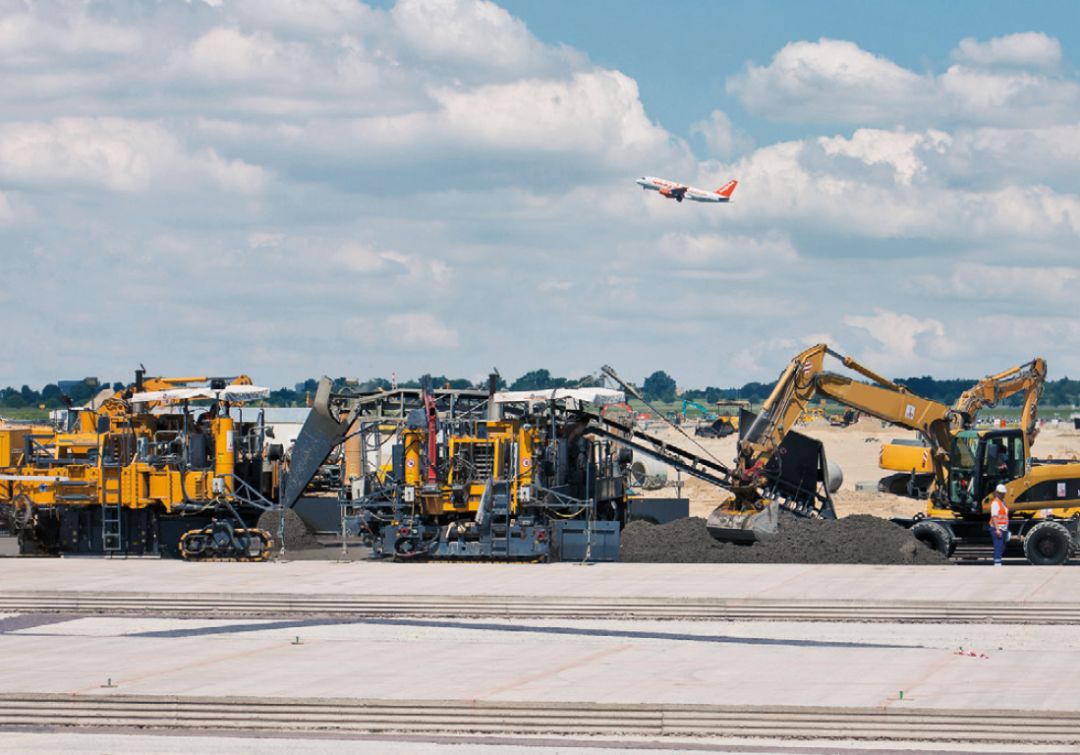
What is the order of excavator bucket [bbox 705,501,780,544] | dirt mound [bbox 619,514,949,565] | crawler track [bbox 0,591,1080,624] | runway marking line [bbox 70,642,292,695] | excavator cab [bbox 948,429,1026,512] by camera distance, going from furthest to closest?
excavator cab [bbox 948,429,1026,512] → excavator bucket [bbox 705,501,780,544] → dirt mound [bbox 619,514,949,565] → crawler track [bbox 0,591,1080,624] → runway marking line [bbox 70,642,292,695]

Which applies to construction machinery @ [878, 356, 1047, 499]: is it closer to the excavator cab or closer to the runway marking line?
the excavator cab

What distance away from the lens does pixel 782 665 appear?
67.4 feet

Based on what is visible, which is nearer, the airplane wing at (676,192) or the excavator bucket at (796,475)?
the excavator bucket at (796,475)

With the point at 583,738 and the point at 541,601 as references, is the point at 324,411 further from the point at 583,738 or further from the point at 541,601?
the point at 583,738

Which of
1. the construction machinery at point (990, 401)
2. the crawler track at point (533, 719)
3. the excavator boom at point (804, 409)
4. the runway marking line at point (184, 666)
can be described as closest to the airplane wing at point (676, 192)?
the construction machinery at point (990, 401)

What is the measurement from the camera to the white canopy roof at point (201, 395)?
114ft

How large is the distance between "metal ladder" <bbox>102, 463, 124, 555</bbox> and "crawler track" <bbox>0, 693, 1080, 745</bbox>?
16.8 m

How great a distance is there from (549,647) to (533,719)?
17.2 ft

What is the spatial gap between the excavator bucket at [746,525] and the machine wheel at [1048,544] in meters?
4.90

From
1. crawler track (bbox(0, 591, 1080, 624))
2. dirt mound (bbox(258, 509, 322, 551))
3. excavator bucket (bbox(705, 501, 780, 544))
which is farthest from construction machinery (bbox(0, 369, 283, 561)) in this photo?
excavator bucket (bbox(705, 501, 780, 544))

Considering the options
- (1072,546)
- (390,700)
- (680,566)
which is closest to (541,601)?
(680,566)

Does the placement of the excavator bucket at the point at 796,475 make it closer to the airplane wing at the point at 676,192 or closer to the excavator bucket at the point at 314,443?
the excavator bucket at the point at 314,443

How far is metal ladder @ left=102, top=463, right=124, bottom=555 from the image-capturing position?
35156 mm

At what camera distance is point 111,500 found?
35.3m
